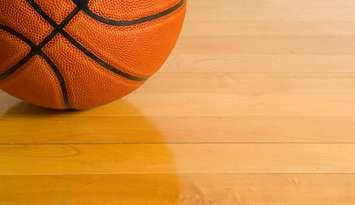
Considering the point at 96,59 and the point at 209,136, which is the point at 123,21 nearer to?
the point at 96,59

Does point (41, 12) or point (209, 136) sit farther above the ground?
point (41, 12)

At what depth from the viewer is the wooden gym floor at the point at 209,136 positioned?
1.06 m

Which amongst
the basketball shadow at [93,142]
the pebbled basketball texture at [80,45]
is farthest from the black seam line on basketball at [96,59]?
the basketball shadow at [93,142]

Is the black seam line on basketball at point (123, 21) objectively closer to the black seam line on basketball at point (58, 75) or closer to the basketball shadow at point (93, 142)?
the black seam line on basketball at point (58, 75)

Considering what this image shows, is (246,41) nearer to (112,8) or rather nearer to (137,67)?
(137,67)

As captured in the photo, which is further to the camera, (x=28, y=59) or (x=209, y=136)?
(x=209, y=136)

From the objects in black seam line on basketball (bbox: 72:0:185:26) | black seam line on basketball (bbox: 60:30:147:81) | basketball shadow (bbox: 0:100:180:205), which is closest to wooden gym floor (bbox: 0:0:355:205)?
basketball shadow (bbox: 0:100:180:205)

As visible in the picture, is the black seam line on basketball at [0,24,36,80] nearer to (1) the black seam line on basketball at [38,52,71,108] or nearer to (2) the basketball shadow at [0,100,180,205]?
(1) the black seam line on basketball at [38,52,71,108]

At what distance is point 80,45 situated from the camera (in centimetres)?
107

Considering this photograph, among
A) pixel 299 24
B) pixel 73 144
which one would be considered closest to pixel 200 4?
pixel 299 24

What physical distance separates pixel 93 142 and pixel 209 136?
0.24 meters

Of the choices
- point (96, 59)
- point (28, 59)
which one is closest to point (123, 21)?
point (96, 59)

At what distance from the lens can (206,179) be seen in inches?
42.9

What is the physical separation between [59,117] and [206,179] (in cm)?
38
